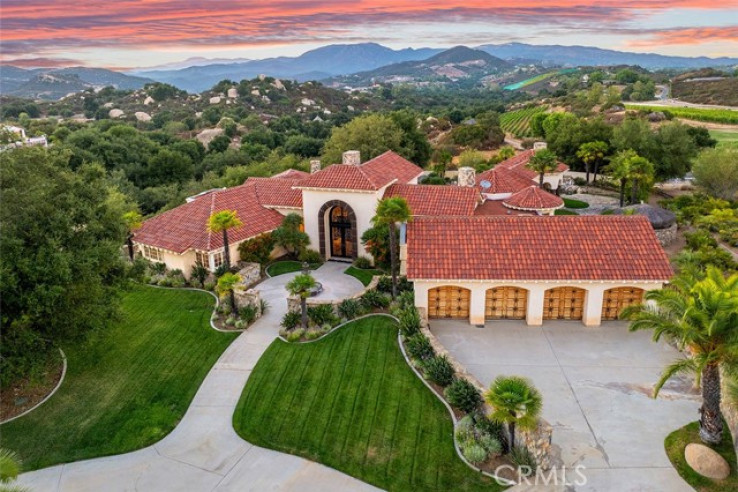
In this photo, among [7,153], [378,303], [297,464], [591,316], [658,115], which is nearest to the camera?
[297,464]

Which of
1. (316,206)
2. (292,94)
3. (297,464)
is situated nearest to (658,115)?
(316,206)

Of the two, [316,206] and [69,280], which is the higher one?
[69,280]

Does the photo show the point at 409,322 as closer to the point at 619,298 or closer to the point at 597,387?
Answer: the point at 597,387

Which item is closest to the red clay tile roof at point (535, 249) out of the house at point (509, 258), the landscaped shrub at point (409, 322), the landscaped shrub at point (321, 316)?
the house at point (509, 258)

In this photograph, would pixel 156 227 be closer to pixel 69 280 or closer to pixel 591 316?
pixel 69 280

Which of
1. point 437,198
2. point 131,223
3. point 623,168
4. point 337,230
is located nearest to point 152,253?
point 131,223

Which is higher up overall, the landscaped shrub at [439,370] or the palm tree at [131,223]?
the palm tree at [131,223]

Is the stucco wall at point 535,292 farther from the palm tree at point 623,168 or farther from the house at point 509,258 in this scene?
the palm tree at point 623,168
